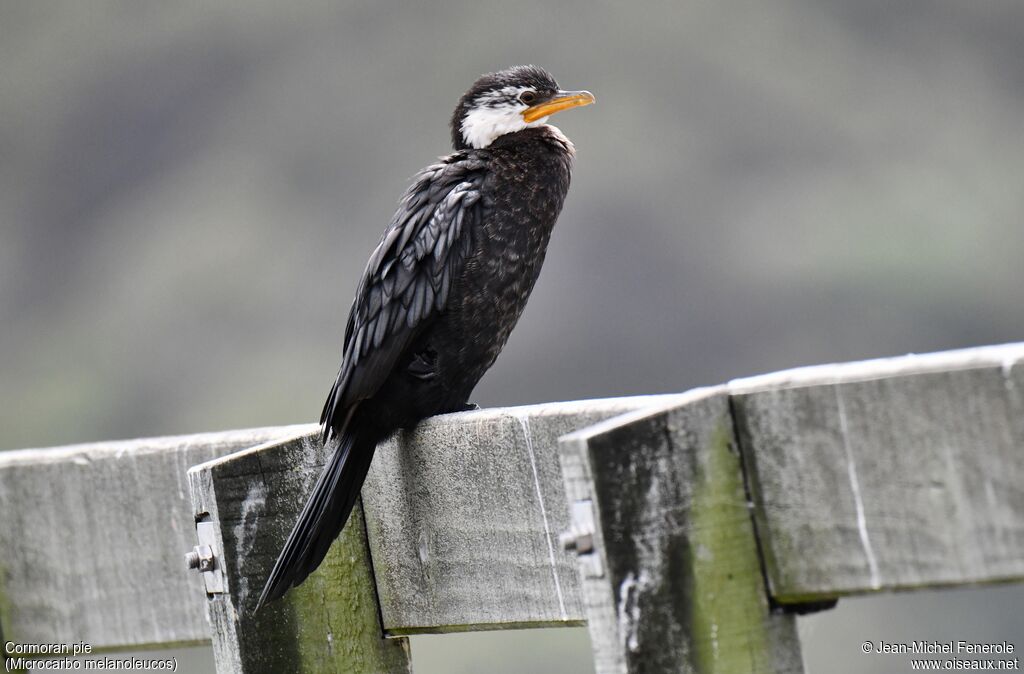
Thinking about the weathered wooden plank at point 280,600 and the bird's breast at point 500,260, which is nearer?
the weathered wooden plank at point 280,600

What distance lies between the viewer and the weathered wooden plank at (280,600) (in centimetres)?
225

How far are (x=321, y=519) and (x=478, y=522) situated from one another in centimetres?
27

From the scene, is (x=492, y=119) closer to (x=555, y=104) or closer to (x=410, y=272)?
(x=555, y=104)

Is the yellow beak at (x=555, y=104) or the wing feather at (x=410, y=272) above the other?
the yellow beak at (x=555, y=104)

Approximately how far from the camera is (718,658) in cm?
167

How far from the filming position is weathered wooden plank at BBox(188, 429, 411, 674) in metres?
2.25

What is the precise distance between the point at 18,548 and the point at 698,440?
1.70m

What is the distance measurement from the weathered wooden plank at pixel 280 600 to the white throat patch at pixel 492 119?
1789 millimetres

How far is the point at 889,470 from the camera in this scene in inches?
63.6

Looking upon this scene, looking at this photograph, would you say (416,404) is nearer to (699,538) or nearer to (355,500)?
(355,500)

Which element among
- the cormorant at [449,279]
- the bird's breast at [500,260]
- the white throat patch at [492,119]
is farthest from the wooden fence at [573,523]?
the white throat patch at [492,119]

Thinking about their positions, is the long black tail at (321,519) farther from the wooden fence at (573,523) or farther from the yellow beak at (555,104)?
the yellow beak at (555,104)

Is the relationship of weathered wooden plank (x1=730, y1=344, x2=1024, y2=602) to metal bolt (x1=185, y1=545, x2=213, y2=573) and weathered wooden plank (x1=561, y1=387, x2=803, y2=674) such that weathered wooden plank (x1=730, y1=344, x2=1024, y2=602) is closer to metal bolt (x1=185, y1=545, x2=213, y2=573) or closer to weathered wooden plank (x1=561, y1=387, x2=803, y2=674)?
weathered wooden plank (x1=561, y1=387, x2=803, y2=674)

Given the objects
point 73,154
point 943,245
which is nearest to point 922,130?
point 943,245
